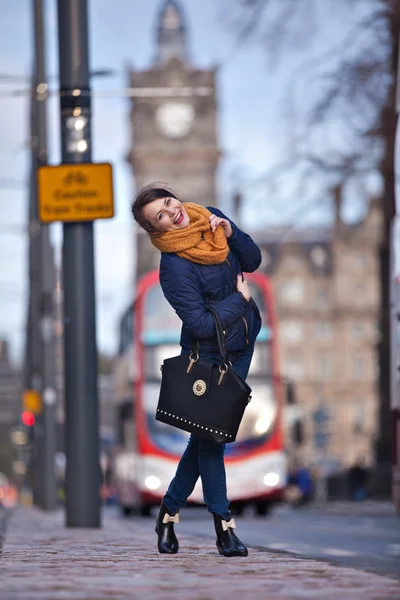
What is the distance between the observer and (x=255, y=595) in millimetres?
5887

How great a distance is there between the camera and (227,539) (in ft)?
25.5

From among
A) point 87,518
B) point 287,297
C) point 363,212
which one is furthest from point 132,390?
point 287,297

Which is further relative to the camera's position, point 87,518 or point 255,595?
point 87,518

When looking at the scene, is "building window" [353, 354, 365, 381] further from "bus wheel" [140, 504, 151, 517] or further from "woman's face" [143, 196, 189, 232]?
"woman's face" [143, 196, 189, 232]

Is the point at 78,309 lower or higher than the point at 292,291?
lower

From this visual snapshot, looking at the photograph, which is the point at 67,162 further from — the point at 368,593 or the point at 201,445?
the point at 368,593

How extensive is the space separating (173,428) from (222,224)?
16.3 meters

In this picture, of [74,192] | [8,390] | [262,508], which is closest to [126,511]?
[262,508]

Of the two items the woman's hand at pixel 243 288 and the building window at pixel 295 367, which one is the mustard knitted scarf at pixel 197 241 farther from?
the building window at pixel 295 367

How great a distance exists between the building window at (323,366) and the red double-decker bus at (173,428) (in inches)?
3784

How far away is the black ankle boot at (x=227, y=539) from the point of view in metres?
7.71

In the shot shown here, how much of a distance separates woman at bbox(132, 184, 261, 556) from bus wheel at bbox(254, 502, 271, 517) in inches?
659

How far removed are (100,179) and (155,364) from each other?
10.7m

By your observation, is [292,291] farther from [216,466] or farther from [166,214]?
[166,214]
